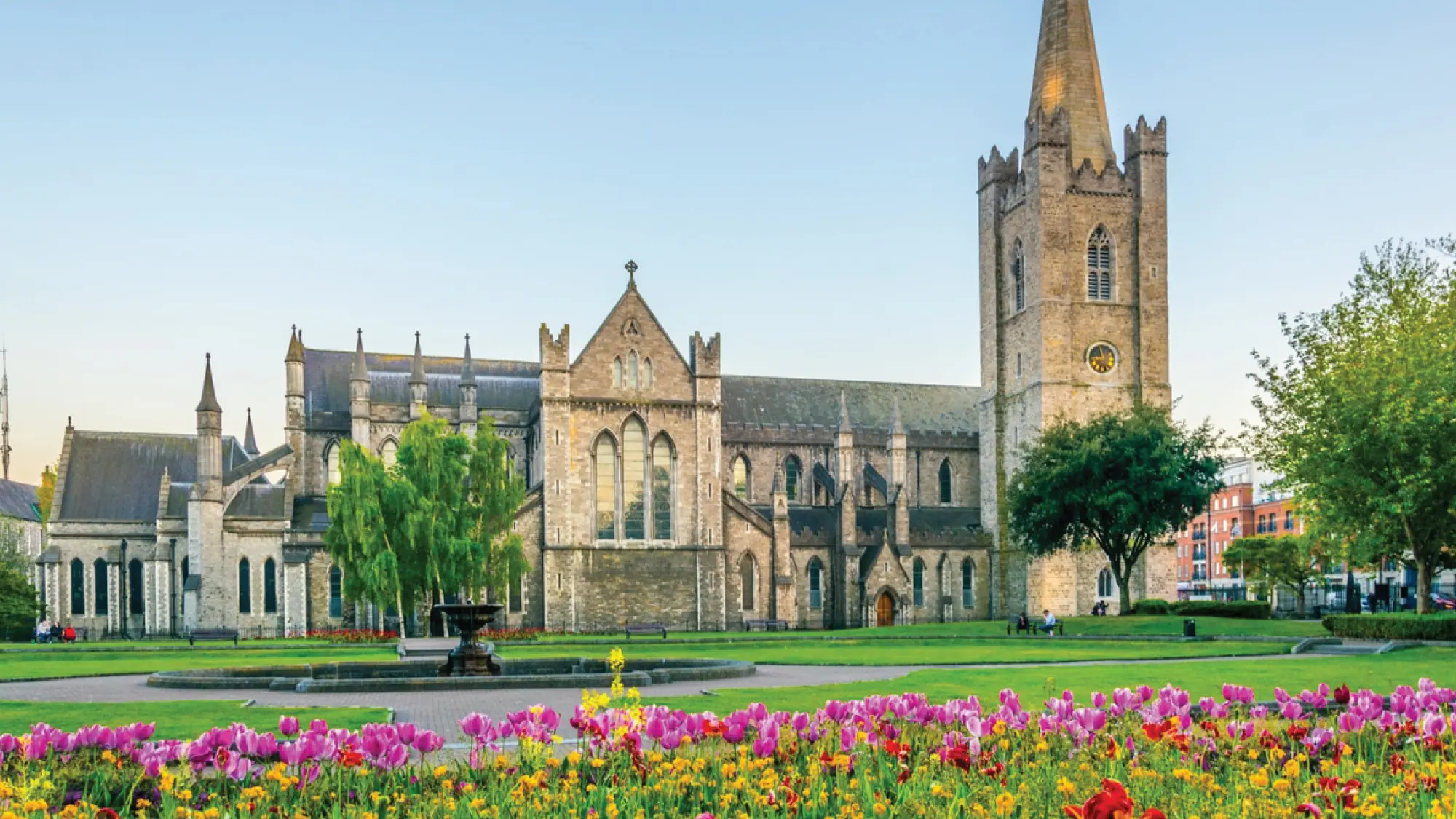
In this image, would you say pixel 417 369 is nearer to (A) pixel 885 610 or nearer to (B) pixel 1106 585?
(A) pixel 885 610

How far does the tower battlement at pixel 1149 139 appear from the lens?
246 feet

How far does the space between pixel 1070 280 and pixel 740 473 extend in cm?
2095

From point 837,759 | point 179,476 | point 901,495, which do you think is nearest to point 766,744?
point 837,759

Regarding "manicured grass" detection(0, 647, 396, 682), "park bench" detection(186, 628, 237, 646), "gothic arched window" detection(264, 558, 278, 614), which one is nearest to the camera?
"manicured grass" detection(0, 647, 396, 682)

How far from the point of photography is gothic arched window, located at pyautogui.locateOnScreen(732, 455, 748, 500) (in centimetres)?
7744

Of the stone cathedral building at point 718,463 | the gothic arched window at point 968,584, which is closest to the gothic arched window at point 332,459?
the stone cathedral building at point 718,463

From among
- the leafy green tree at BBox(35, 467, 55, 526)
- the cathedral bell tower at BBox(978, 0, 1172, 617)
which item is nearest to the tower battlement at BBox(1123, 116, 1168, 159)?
the cathedral bell tower at BBox(978, 0, 1172, 617)

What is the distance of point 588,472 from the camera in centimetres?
6619

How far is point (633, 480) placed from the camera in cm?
6700

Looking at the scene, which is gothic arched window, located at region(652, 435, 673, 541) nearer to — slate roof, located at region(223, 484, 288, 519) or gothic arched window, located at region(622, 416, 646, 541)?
gothic arched window, located at region(622, 416, 646, 541)

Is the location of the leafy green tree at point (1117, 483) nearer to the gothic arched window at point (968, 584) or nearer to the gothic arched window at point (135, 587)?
the gothic arched window at point (968, 584)

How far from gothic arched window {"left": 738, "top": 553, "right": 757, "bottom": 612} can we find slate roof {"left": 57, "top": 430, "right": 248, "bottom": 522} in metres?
30.2

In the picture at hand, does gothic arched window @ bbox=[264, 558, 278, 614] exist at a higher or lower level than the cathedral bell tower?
lower

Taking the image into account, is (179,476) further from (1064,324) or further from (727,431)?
(1064,324)
